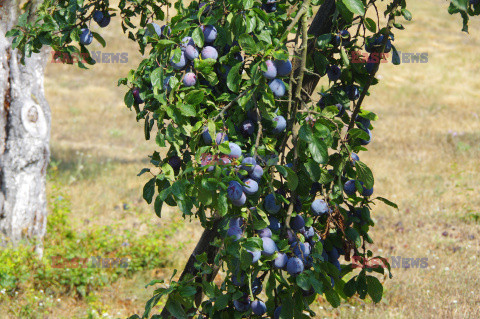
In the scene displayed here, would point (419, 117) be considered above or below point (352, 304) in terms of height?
below

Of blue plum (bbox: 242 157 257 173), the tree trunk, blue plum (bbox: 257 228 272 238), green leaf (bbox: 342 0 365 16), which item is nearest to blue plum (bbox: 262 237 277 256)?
blue plum (bbox: 257 228 272 238)

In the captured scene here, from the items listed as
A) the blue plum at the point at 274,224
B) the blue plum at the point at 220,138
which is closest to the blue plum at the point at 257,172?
the blue plum at the point at 220,138

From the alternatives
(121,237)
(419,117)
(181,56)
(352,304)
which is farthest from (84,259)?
(419,117)

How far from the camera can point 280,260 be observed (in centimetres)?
172

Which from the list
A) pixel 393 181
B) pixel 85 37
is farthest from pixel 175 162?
pixel 393 181

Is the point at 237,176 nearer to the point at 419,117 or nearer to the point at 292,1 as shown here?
the point at 292,1

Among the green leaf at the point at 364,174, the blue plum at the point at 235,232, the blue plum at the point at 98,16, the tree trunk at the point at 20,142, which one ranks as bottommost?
the tree trunk at the point at 20,142

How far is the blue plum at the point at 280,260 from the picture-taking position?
5.63 ft

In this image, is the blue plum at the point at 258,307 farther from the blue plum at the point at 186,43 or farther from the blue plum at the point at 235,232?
the blue plum at the point at 186,43

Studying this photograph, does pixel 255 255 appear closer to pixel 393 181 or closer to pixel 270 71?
pixel 270 71

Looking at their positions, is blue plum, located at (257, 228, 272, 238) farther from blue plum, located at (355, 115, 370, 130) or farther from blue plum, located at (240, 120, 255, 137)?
blue plum, located at (355, 115, 370, 130)

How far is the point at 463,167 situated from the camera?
8047 millimetres

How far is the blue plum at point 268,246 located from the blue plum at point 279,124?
376 mm

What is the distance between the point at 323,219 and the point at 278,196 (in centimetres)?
43
